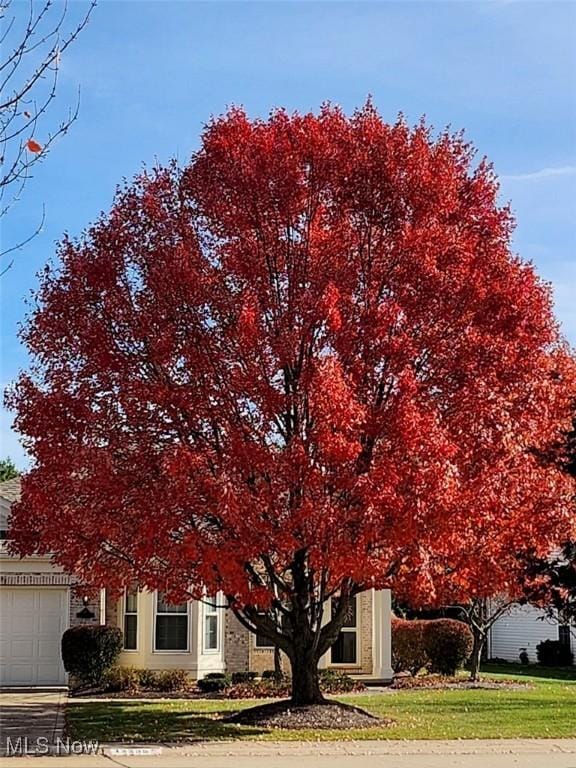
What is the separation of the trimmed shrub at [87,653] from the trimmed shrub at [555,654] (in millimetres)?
19549

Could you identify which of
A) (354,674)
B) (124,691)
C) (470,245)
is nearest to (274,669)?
(354,674)

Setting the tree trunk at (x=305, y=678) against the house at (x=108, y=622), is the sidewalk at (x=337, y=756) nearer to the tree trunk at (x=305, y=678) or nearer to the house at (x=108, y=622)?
the tree trunk at (x=305, y=678)

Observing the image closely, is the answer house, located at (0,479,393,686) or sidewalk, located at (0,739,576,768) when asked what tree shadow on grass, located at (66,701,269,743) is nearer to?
sidewalk, located at (0,739,576,768)

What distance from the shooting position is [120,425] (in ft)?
57.0

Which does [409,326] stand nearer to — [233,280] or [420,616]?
[233,280]

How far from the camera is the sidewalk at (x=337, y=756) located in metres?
13.9

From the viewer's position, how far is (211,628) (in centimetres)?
2722

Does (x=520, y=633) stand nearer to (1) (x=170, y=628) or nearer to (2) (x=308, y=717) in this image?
(1) (x=170, y=628)

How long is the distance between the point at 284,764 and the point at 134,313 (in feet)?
24.0

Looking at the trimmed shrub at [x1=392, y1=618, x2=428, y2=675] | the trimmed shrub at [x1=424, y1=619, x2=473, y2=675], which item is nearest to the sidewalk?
the trimmed shrub at [x1=424, y1=619, x2=473, y2=675]

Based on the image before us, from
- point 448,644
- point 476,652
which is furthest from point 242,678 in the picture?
point 476,652

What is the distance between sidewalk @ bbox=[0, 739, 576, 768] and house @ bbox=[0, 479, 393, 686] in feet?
36.0

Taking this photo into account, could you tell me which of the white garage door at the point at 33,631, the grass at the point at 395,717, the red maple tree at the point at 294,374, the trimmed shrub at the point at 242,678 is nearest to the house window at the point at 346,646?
the trimmed shrub at the point at 242,678

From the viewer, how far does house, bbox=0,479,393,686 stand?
26.5 metres
